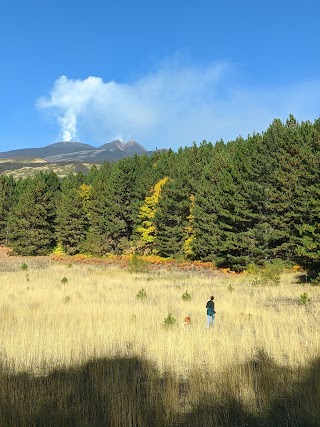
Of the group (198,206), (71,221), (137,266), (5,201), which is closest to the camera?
(137,266)

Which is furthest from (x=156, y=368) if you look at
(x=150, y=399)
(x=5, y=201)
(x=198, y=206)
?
(x=5, y=201)

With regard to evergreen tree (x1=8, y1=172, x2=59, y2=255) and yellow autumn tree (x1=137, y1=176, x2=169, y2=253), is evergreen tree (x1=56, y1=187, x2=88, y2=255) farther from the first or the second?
yellow autumn tree (x1=137, y1=176, x2=169, y2=253)

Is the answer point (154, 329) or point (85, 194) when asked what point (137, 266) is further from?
point (85, 194)

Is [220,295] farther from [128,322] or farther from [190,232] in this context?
[190,232]

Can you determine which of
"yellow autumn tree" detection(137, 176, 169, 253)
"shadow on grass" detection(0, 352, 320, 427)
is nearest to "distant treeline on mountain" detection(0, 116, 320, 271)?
"yellow autumn tree" detection(137, 176, 169, 253)

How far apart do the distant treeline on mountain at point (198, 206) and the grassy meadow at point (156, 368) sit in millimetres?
13483

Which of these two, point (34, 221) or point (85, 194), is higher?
point (85, 194)

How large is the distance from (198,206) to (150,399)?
35.3 meters

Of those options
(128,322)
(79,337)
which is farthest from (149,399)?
(128,322)

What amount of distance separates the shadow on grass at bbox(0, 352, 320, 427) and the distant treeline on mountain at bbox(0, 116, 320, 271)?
657 inches

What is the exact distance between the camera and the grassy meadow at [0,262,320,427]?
191 inches

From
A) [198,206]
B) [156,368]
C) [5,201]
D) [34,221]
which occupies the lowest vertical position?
[156,368]

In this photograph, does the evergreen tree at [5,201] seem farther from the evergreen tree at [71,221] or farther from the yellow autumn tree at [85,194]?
the yellow autumn tree at [85,194]

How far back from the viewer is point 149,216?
164ft
